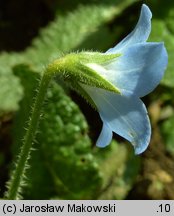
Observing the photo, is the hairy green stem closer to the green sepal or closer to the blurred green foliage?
the green sepal

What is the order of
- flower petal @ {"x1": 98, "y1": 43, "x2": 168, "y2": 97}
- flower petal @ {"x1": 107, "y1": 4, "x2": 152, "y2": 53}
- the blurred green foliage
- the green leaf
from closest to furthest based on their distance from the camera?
1. flower petal @ {"x1": 98, "y1": 43, "x2": 168, "y2": 97}
2. flower petal @ {"x1": 107, "y1": 4, "x2": 152, "y2": 53}
3. the blurred green foliage
4. the green leaf

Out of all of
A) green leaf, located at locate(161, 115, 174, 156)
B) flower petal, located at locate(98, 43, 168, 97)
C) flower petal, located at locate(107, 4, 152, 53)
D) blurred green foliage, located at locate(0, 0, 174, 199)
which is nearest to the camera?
flower petal, located at locate(98, 43, 168, 97)

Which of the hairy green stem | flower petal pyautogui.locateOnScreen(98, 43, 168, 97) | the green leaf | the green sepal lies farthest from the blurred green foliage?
flower petal pyautogui.locateOnScreen(98, 43, 168, 97)

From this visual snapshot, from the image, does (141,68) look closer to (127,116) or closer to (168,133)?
(127,116)

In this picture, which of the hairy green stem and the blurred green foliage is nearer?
the hairy green stem

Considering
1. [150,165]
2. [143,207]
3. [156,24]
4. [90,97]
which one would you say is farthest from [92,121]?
[90,97]

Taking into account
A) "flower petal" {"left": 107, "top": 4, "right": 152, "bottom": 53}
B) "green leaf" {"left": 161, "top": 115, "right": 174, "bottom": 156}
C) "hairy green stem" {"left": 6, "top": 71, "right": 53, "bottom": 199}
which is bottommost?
"green leaf" {"left": 161, "top": 115, "right": 174, "bottom": 156}
